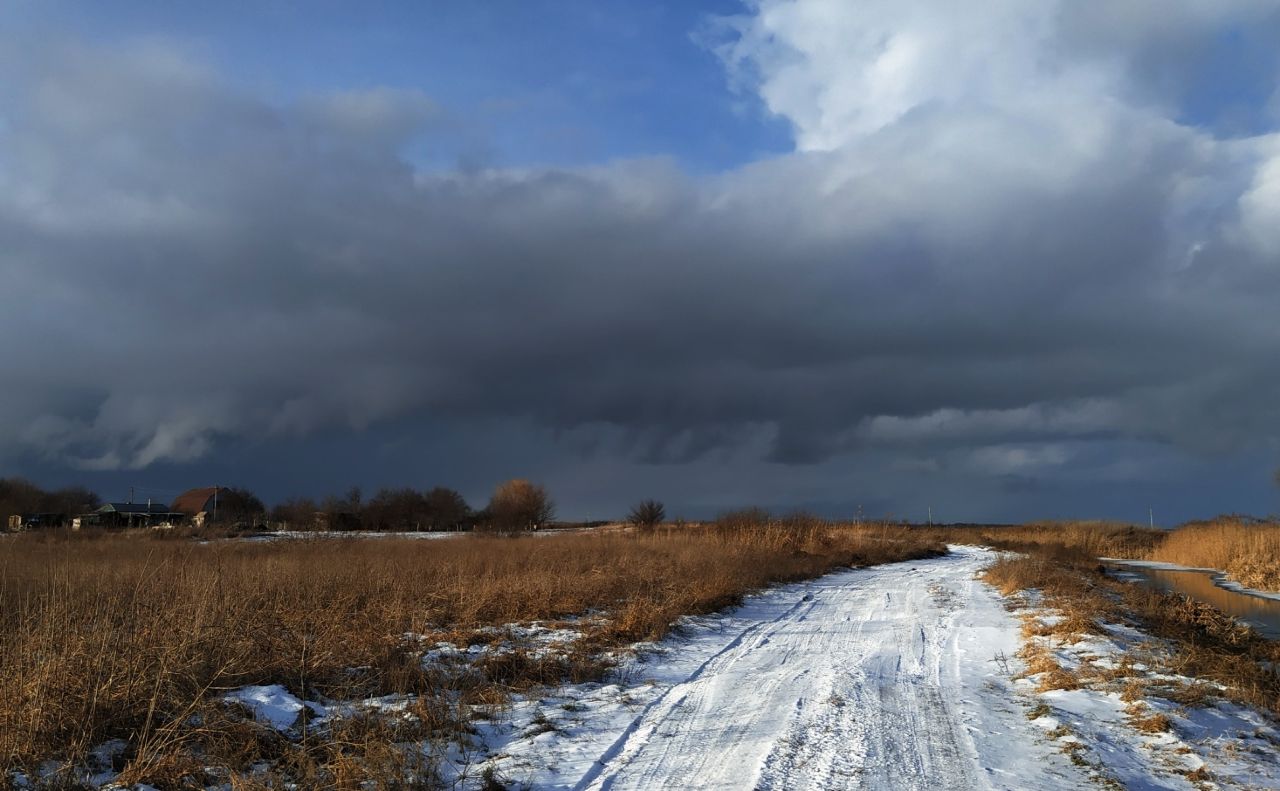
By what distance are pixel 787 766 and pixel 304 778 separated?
3.60 m

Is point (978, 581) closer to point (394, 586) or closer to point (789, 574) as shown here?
point (789, 574)

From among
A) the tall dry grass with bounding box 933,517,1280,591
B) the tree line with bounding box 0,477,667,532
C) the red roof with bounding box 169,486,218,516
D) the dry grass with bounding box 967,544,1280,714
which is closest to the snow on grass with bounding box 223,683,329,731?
the dry grass with bounding box 967,544,1280,714

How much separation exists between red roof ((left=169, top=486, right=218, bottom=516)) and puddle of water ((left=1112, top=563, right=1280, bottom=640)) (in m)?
85.1

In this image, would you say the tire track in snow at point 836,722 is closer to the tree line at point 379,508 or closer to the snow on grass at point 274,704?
the snow on grass at point 274,704

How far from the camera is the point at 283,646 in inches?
349

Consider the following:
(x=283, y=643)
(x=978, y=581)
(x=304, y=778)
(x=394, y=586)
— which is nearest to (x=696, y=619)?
(x=394, y=586)

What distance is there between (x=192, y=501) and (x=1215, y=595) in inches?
3759

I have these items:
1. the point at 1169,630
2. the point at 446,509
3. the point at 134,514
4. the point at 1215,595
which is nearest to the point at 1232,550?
the point at 1215,595

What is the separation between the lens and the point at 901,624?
14289mm

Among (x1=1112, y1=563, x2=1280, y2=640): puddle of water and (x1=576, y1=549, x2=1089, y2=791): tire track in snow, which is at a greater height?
(x1=576, y1=549, x2=1089, y2=791): tire track in snow

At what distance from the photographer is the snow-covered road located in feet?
20.0

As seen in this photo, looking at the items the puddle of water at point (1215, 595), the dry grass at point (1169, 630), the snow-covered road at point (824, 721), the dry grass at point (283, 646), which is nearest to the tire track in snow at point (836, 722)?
the snow-covered road at point (824, 721)

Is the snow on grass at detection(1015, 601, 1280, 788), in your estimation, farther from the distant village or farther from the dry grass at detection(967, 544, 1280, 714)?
the distant village

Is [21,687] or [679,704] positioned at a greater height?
[21,687]
